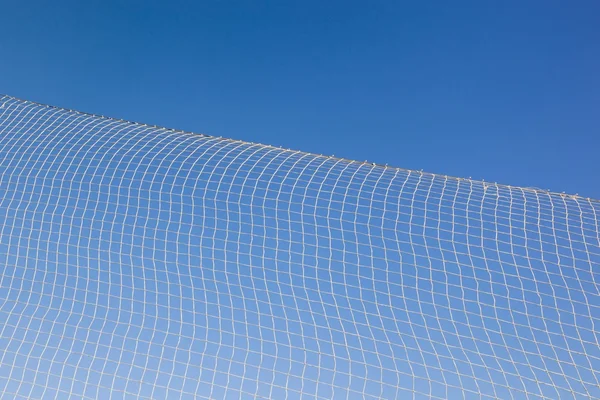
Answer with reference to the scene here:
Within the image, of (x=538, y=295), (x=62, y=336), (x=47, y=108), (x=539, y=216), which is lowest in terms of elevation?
(x=62, y=336)

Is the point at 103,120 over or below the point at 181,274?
over

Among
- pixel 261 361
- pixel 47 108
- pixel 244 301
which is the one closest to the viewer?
pixel 261 361

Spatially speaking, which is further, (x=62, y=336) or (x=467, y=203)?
(x=467, y=203)

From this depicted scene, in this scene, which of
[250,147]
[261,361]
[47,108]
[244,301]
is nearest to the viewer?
[261,361]

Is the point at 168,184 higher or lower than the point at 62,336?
higher

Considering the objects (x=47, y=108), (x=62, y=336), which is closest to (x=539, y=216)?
(x=62, y=336)

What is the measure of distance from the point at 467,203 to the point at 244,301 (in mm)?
1472

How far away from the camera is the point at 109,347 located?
3.70 m

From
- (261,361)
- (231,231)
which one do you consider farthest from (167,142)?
(261,361)

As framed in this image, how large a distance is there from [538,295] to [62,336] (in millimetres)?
2680

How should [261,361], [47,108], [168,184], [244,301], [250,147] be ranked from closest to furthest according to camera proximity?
1. [261,361]
2. [244,301]
3. [168,184]
4. [250,147]
5. [47,108]

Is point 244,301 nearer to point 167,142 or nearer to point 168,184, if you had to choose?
point 168,184

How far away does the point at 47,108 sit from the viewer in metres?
4.82

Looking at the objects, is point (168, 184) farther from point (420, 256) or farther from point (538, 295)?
point (538, 295)
